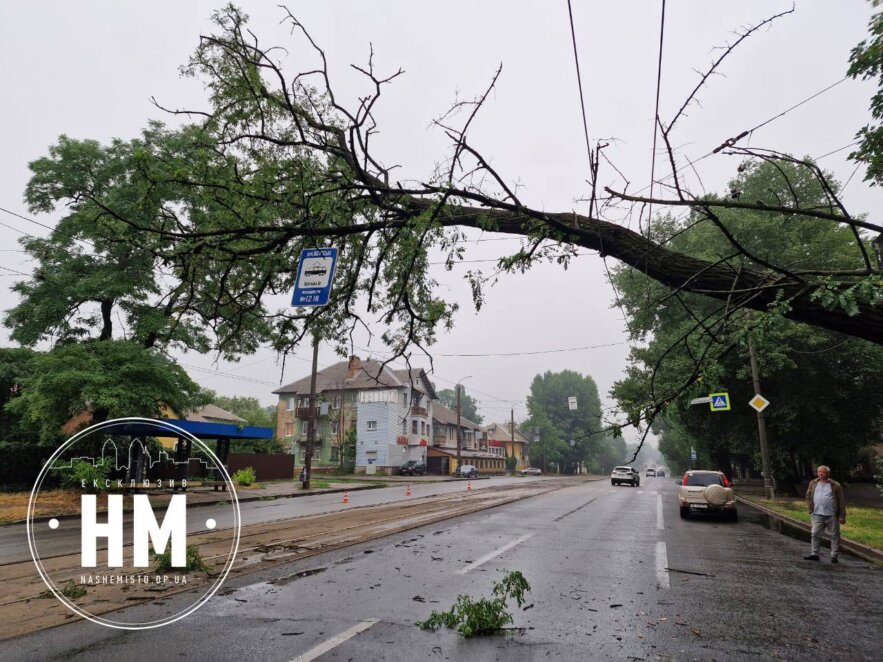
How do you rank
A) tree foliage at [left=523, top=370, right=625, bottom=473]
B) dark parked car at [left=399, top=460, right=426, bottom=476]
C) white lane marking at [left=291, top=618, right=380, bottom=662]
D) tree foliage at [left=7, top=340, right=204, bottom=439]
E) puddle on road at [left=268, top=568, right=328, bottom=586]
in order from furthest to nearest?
tree foliage at [left=523, top=370, right=625, bottom=473]
dark parked car at [left=399, top=460, right=426, bottom=476]
tree foliage at [left=7, top=340, right=204, bottom=439]
puddle on road at [left=268, top=568, right=328, bottom=586]
white lane marking at [left=291, top=618, right=380, bottom=662]

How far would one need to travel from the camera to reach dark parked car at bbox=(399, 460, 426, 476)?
55.7 m

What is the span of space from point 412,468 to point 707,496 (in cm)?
4336

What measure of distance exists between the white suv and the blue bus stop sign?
543 inches

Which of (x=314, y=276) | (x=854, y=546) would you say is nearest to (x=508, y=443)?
(x=854, y=546)

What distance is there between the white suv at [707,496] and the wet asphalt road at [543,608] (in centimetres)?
512

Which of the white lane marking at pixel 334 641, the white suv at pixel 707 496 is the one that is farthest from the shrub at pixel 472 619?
the white suv at pixel 707 496

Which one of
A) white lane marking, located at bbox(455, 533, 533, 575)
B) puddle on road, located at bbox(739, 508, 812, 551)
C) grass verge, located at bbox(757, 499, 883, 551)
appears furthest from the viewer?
puddle on road, located at bbox(739, 508, 812, 551)

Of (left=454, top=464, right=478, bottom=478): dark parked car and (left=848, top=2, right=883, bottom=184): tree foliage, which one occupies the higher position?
(left=848, top=2, right=883, bottom=184): tree foliage

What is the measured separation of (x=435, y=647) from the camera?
451 cm

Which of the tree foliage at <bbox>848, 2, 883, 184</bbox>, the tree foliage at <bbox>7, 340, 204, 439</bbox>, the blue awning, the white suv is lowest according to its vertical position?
the white suv

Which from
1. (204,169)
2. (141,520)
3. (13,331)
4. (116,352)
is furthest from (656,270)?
(13,331)

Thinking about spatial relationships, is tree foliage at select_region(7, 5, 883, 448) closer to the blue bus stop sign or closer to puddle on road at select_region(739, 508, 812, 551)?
the blue bus stop sign

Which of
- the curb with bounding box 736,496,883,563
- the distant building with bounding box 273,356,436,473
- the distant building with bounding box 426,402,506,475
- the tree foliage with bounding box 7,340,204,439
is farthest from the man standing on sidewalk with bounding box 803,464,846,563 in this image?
the distant building with bounding box 426,402,506,475

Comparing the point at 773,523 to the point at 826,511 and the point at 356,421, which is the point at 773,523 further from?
the point at 356,421
